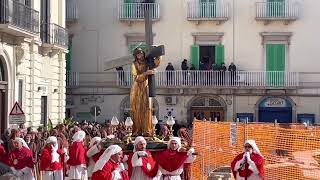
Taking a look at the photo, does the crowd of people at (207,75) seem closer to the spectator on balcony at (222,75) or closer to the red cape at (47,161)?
the spectator on balcony at (222,75)

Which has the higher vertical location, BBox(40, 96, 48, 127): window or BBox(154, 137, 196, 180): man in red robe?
BBox(40, 96, 48, 127): window

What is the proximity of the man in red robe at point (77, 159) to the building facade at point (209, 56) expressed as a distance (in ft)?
62.3

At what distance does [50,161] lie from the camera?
1509cm

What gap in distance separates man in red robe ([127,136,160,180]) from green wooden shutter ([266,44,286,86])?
23.2 meters

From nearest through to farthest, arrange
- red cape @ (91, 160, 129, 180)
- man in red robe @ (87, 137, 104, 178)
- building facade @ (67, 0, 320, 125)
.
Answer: red cape @ (91, 160, 129, 180) < man in red robe @ (87, 137, 104, 178) < building facade @ (67, 0, 320, 125)

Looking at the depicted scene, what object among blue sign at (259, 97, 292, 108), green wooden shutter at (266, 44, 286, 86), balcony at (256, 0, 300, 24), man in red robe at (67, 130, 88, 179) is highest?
balcony at (256, 0, 300, 24)

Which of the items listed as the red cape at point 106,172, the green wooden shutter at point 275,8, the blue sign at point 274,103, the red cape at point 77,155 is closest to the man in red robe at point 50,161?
the red cape at point 77,155

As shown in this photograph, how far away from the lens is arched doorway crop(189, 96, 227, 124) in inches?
1383

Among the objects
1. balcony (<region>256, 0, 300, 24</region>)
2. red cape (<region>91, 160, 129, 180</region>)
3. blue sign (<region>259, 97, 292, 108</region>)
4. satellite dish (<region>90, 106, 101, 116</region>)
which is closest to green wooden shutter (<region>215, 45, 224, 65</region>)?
balcony (<region>256, 0, 300, 24</region>)

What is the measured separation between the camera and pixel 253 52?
35.2 metres

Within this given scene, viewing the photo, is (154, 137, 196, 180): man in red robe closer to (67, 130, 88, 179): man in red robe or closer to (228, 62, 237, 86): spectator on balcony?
(67, 130, 88, 179): man in red robe

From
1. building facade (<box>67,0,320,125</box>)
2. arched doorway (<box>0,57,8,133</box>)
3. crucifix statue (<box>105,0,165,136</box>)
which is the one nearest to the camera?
crucifix statue (<box>105,0,165,136</box>)

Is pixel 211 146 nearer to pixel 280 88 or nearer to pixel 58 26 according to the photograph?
pixel 58 26

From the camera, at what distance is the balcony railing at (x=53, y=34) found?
87.4 ft
